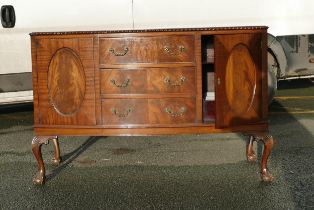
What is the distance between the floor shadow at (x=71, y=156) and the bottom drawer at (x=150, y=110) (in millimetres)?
827

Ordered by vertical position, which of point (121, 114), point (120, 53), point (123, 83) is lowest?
point (121, 114)

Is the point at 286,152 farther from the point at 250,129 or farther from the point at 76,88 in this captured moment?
the point at 76,88

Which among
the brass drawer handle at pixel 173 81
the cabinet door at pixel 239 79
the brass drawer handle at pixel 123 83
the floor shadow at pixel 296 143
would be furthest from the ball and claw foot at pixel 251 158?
the brass drawer handle at pixel 123 83

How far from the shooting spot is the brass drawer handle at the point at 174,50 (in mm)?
3758

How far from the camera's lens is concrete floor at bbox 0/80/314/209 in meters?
3.52

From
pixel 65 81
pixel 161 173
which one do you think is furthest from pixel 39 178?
pixel 161 173

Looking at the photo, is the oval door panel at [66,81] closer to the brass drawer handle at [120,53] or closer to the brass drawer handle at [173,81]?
the brass drawer handle at [120,53]

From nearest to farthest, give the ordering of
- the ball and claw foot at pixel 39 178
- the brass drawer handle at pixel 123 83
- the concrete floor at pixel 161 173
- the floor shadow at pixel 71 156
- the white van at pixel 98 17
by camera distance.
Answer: the concrete floor at pixel 161 173, the brass drawer handle at pixel 123 83, the ball and claw foot at pixel 39 178, the floor shadow at pixel 71 156, the white van at pixel 98 17

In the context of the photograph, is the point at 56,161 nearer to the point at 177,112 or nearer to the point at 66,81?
the point at 66,81

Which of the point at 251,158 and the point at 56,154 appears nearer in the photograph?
the point at 251,158

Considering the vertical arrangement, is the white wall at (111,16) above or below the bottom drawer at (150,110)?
above

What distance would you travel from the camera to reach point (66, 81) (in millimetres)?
3863

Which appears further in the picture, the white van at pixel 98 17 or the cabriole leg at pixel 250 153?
the white van at pixel 98 17

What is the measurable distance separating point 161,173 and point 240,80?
3.53 ft
